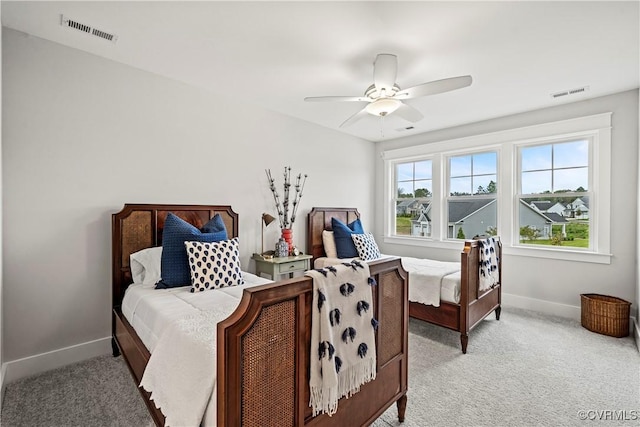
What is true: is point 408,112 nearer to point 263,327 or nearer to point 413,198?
point 263,327

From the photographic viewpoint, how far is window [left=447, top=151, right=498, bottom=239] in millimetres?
4266

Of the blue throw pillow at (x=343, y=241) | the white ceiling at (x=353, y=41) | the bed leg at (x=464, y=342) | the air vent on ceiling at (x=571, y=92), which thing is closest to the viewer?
the white ceiling at (x=353, y=41)

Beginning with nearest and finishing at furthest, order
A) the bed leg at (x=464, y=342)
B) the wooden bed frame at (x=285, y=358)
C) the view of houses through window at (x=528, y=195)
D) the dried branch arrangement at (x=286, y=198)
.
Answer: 1. the wooden bed frame at (x=285, y=358)
2. the bed leg at (x=464, y=342)
3. the view of houses through window at (x=528, y=195)
4. the dried branch arrangement at (x=286, y=198)

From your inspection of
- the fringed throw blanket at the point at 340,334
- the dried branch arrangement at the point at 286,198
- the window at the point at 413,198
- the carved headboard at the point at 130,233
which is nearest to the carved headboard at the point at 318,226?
the dried branch arrangement at the point at 286,198

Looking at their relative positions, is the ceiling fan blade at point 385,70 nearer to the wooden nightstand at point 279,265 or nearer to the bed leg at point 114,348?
the wooden nightstand at point 279,265

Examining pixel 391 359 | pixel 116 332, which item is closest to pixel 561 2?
pixel 391 359

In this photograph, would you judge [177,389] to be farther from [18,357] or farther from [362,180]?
[362,180]

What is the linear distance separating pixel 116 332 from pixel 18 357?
2.01 ft

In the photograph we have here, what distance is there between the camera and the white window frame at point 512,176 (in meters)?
3.37

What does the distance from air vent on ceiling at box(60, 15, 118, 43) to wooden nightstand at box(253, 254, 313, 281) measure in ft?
7.90

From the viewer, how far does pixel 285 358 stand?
1149 millimetres

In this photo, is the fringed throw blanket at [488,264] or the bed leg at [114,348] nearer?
the bed leg at [114,348]

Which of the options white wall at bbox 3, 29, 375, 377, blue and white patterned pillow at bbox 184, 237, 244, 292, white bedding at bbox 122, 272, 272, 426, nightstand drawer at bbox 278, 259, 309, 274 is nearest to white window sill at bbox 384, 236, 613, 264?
nightstand drawer at bbox 278, 259, 309, 274

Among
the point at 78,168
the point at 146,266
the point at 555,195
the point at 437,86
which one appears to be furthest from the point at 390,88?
the point at 555,195
